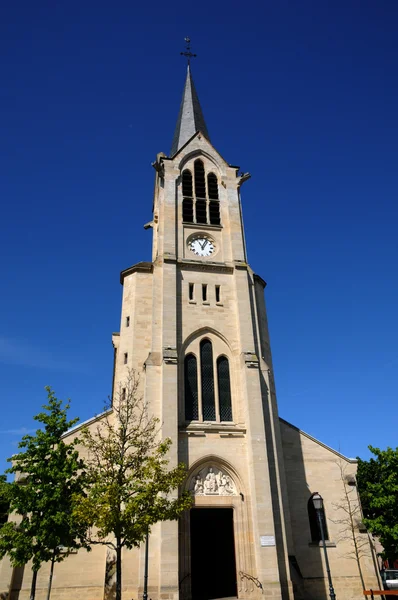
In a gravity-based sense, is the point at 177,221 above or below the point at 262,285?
above

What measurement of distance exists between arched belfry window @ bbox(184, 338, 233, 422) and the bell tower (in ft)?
0.18

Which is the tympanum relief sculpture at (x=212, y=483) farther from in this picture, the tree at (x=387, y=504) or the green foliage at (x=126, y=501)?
the tree at (x=387, y=504)

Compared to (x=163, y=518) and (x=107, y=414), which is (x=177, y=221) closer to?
(x=107, y=414)

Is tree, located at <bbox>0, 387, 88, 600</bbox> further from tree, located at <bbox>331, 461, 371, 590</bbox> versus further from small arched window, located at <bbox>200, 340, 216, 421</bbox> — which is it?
tree, located at <bbox>331, 461, 371, 590</bbox>

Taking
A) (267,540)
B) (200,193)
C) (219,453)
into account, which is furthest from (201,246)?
(267,540)

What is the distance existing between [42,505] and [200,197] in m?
21.5

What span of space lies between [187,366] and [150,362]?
2.32 m

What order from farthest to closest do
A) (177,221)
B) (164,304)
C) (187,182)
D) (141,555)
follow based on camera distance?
(187,182) < (177,221) < (164,304) < (141,555)

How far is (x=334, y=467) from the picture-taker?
2638cm

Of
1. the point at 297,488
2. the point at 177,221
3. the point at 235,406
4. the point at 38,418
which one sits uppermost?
the point at 177,221

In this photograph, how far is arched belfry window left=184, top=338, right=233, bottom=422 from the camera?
24.0 m

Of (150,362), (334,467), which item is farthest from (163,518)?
(334,467)

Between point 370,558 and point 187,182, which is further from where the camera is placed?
point 187,182

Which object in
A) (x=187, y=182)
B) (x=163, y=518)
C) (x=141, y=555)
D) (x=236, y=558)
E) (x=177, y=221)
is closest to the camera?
(x=163, y=518)
